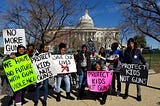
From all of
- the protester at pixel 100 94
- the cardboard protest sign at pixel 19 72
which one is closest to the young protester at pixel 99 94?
the protester at pixel 100 94

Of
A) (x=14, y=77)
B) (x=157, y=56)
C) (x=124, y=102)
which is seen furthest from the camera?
(x=157, y=56)

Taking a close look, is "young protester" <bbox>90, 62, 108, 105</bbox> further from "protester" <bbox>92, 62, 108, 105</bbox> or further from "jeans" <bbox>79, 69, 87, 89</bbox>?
"jeans" <bbox>79, 69, 87, 89</bbox>

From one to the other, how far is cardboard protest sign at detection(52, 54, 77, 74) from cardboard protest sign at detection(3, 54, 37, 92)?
92 centimetres

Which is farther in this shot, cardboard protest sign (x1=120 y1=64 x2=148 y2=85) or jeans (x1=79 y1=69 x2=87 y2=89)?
jeans (x1=79 y1=69 x2=87 y2=89)

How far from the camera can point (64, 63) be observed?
30.7ft

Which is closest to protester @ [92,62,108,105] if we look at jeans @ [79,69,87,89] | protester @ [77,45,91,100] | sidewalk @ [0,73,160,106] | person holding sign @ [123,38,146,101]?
sidewalk @ [0,73,160,106]

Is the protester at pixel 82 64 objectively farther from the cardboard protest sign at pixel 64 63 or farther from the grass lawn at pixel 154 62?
the grass lawn at pixel 154 62

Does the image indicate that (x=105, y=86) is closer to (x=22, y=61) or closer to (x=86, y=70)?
(x=86, y=70)

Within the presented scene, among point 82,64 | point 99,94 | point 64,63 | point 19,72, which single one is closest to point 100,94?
point 99,94

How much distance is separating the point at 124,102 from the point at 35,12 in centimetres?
1231

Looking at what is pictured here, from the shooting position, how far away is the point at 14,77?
8109mm

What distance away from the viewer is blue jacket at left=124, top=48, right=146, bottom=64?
9031 millimetres

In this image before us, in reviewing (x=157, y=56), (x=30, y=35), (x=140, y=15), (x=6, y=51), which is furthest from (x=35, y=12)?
(x=157, y=56)

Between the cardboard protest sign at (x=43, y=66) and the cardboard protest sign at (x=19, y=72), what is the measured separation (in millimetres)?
199
